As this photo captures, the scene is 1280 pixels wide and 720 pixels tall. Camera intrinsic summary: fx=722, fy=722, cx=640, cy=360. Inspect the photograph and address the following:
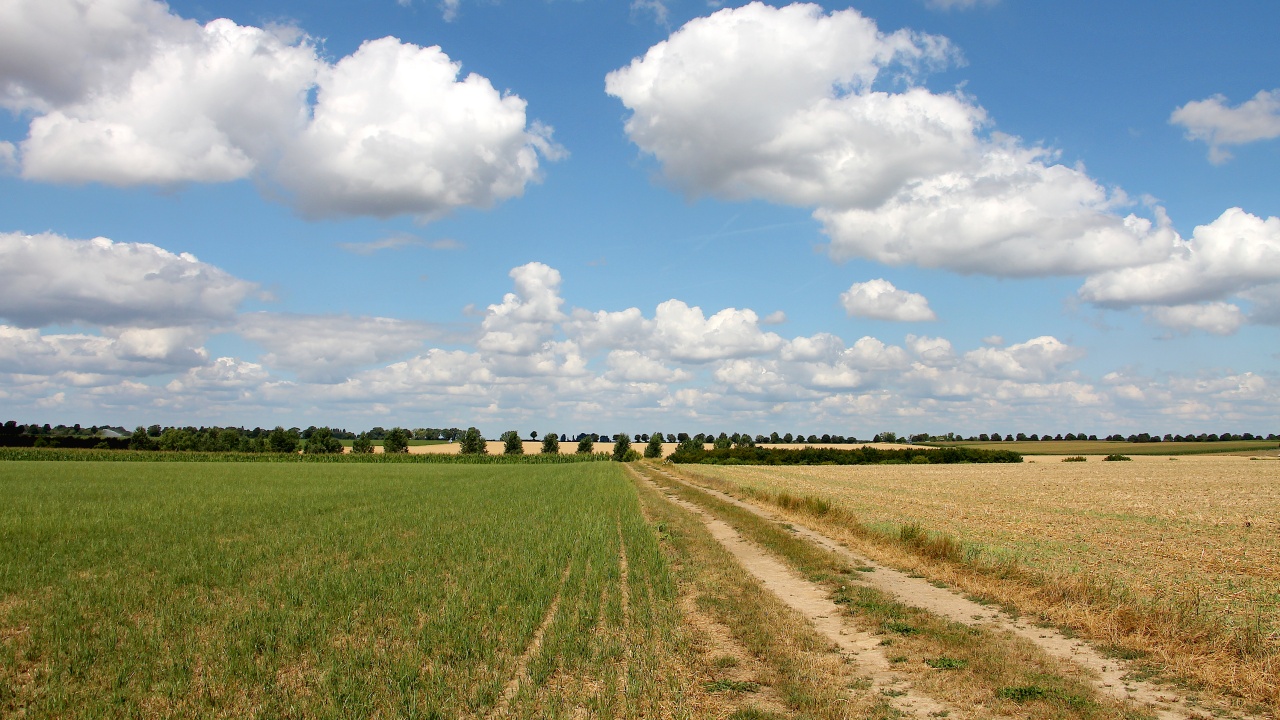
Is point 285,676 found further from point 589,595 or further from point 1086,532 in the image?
point 1086,532

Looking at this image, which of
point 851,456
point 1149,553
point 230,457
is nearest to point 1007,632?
point 1149,553

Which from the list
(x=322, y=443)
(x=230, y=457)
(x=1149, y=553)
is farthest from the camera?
(x=322, y=443)

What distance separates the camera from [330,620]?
10.6m

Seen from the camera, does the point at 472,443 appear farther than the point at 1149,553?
Yes

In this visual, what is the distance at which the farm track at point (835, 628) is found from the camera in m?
7.61

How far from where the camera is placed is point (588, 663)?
848 centimetres

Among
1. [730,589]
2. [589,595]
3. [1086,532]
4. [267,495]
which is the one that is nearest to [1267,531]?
[1086,532]

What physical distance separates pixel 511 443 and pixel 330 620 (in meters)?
150

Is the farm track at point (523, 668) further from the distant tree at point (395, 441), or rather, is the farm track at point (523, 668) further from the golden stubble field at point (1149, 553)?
the distant tree at point (395, 441)

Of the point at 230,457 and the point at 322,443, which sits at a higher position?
the point at 322,443

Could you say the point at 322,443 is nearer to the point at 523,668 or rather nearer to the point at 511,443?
the point at 511,443

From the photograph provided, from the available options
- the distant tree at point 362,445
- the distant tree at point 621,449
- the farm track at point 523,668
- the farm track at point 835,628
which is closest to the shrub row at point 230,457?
the distant tree at point 621,449

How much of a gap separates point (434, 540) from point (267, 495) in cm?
2199

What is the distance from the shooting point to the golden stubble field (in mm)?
9078
